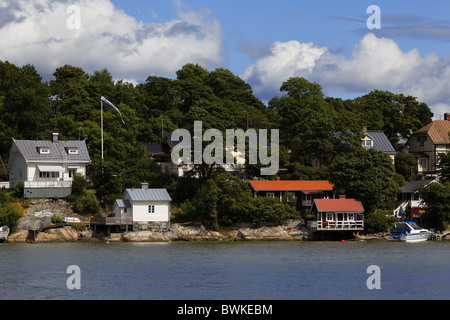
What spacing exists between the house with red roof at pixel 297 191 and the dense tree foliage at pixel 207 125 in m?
1.90

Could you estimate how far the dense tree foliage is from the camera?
69250 millimetres

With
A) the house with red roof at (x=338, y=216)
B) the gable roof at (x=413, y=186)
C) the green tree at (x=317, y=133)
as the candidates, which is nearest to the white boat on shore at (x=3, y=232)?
the house with red roof at (x=338, y=216)

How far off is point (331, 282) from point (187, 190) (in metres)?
35.5

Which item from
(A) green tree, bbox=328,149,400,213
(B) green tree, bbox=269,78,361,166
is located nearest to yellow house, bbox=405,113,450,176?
(B) green tree, bbox=269,78,361,166

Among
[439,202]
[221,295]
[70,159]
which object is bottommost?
[221,295]

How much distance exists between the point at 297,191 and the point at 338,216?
660cm

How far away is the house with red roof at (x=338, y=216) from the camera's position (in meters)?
67.3

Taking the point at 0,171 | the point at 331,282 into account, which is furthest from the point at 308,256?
the point at 0,171

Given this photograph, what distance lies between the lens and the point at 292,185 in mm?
73500

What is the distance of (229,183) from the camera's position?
68.8m

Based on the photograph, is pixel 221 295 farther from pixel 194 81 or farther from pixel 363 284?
pixel 194 81

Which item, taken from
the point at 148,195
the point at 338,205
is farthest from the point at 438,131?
the point at 148,195

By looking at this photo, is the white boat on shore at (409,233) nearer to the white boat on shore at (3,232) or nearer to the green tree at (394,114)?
the green tree at (394,114)

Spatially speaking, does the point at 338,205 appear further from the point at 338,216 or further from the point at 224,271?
the point at 224,271
